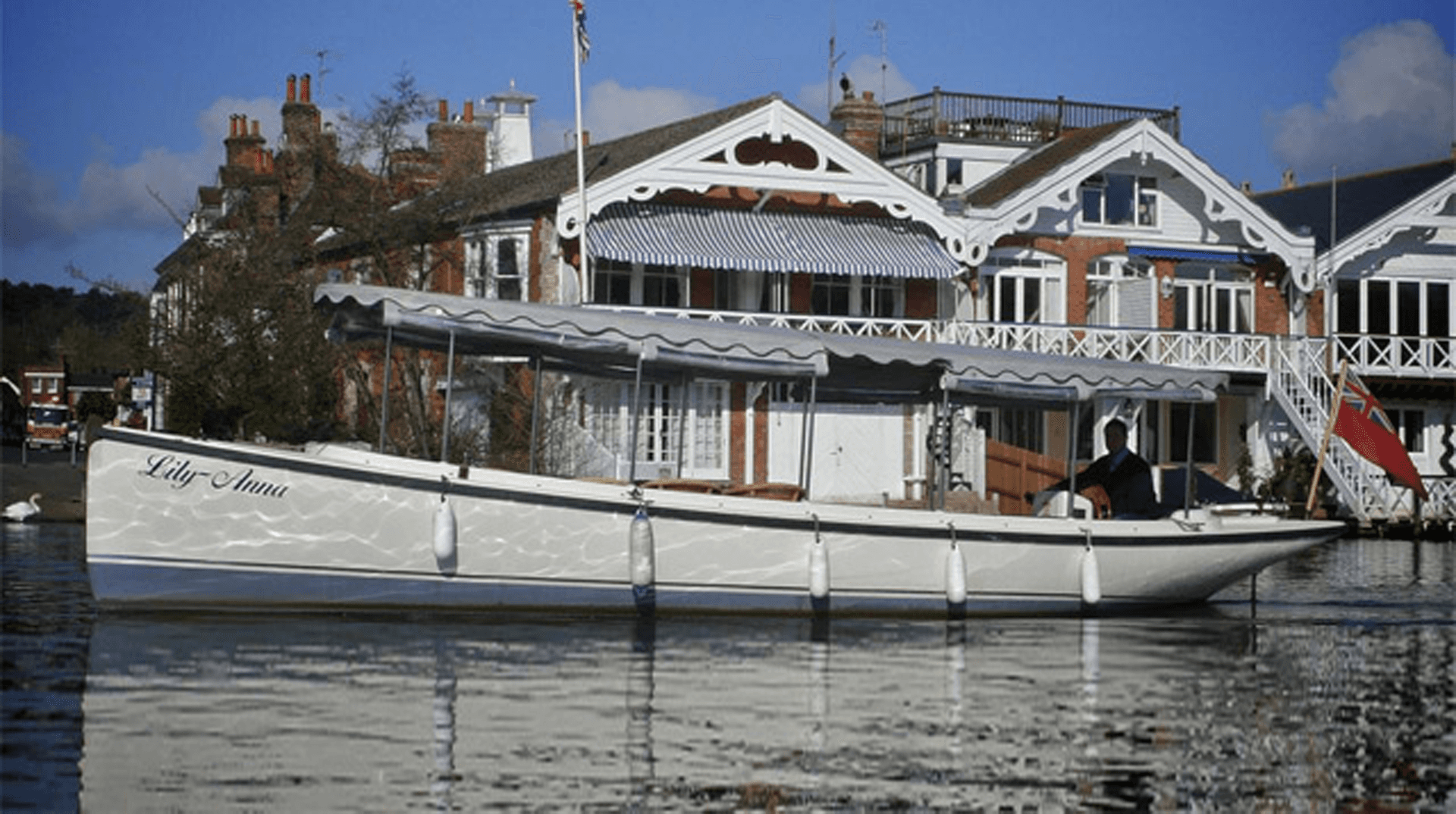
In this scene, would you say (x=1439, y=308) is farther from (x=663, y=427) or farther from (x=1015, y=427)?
(x=663, y=427)

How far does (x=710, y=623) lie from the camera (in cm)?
2055

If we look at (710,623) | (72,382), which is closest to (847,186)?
(710,623)

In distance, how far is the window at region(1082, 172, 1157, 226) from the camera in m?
48.3

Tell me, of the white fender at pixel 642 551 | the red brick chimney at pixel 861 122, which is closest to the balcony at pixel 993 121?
the red brick chimney at pixel 861 122

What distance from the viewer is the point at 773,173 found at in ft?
139

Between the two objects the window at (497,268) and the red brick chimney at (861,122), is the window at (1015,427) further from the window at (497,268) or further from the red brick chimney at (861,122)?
the window at (497,268)

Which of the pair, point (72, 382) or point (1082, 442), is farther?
point (72, 382)

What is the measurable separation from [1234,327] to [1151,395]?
2720 cm

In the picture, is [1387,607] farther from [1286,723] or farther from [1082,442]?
[1082,442]

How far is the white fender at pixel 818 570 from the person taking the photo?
2045 cm

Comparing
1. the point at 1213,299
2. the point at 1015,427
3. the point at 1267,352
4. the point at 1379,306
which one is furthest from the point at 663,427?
the point at 1379,306

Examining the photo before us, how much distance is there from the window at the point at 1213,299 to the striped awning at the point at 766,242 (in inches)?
273

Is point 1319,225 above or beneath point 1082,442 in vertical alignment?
above

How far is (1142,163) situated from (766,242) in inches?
385
